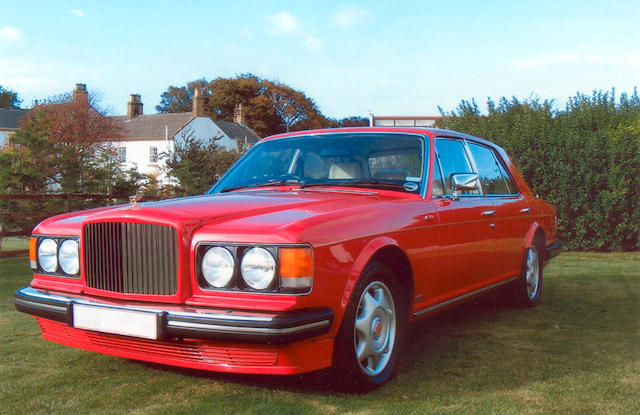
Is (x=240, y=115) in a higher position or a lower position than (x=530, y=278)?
higher

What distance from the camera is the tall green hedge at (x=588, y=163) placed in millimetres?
12547

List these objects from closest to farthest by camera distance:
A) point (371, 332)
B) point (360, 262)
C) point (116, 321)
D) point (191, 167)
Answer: point (116, 321)
point (360, 262)
point (371, 332)
point (191, 167)

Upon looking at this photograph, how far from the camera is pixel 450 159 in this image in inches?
218

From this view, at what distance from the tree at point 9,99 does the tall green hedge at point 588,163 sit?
80626 millimetres

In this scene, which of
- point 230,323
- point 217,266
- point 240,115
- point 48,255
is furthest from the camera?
point 240,115

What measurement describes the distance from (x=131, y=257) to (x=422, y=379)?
1906 millimetres

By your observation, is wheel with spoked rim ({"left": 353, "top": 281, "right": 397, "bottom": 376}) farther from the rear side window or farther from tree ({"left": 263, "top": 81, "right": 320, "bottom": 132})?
tree ({"left": 263, "top": 81, "right": 320, "bottom": 132})

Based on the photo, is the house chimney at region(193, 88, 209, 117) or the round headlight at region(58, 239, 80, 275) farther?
the house chimney at region(193, 88, 209, 117)

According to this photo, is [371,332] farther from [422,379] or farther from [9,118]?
[9,118]

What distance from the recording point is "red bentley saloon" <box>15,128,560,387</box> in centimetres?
346

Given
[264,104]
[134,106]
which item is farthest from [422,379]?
[134,106]

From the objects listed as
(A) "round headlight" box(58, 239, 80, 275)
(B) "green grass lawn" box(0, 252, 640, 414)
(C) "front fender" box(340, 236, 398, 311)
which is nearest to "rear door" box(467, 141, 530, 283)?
(B) "green grass lawn" box(0, 252, 640, 414)

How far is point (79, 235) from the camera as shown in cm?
404

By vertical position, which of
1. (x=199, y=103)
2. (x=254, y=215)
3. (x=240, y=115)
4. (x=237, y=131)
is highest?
(x=199, y=103)
